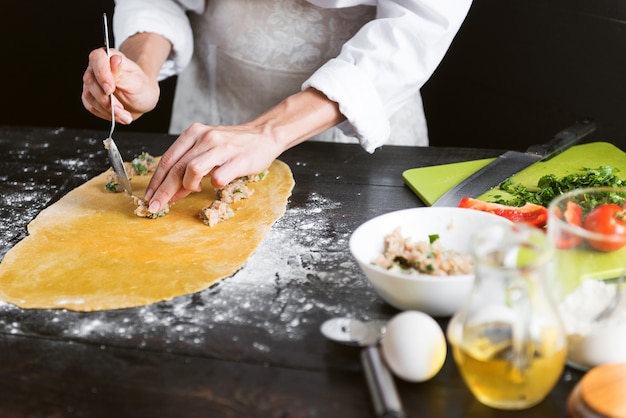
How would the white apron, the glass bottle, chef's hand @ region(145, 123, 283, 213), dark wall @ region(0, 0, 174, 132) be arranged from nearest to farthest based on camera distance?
the glass bottle → chef's hand @ region(145, 123, 283, 213) → the white apron → dark wall @ region(0, 0, 174, 132)

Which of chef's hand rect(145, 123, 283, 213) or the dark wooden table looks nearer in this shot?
the dark wooden table

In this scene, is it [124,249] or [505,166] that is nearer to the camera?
[124,249]

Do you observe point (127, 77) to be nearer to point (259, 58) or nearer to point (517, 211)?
point (259, 58)

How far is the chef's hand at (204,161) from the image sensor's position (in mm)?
1395

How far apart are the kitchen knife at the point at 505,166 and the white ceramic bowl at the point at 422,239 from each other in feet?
0.74

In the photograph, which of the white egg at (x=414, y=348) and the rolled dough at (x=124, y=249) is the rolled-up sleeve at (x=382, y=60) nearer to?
the rolled dough at (x=124, y=249)

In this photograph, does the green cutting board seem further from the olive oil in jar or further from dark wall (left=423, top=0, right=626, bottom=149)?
the olive oil in jar

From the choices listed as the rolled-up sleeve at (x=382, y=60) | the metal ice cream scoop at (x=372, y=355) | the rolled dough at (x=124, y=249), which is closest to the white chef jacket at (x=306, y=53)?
the rolled-up sleeve at (x=382, y=60)

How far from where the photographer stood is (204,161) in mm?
1385

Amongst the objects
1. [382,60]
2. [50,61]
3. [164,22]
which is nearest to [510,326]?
[382,60]

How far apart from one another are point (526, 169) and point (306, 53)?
623 mm

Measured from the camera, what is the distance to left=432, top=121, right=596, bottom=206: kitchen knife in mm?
1407

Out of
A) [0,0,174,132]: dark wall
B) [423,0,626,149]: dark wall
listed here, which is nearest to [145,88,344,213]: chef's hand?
[423,0,626,149]: dark wall

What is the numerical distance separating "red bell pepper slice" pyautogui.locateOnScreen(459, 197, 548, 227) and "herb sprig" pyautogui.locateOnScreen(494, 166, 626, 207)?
0.16 feet
